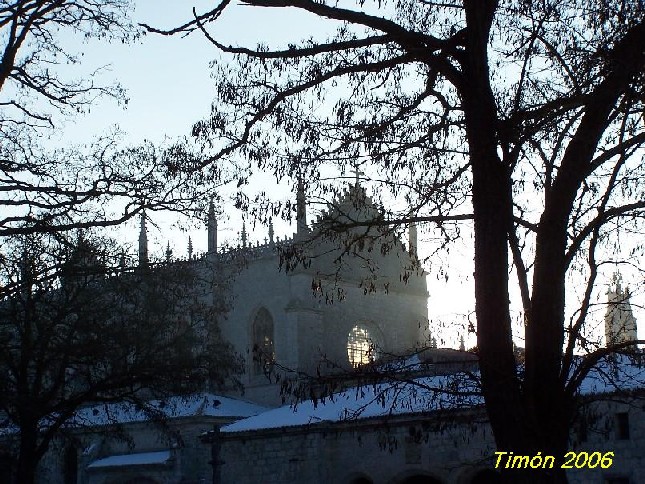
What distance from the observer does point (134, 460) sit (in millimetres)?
34094

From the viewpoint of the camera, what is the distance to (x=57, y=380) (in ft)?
64.0

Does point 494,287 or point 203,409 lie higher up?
point 494,287

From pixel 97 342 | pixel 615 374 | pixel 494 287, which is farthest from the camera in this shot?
pixel 97 342

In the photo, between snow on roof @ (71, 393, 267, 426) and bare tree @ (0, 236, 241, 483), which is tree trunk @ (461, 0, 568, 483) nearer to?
bare tree @ (0, 236, 241, 483)

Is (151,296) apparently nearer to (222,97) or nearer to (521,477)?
(222,97)

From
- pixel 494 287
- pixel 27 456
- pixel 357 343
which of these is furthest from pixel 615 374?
pixel 357 343

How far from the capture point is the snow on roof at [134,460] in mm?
32969

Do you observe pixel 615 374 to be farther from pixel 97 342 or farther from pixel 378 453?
pixel 378 453

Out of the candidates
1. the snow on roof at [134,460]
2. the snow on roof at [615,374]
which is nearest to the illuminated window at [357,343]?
the snow on roof at [134,460]

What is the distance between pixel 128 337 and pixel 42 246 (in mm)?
3613

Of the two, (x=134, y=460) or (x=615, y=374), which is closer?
(x=615, y=374)

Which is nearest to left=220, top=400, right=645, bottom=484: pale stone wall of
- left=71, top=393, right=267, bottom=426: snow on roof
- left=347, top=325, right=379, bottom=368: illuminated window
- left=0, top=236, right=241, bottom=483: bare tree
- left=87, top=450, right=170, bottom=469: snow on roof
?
left=0, top=236, right=241, bottom=483: bare tree

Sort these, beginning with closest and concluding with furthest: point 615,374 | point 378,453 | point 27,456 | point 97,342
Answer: point 615,374, point 97,342, point 27,456, point 378,453

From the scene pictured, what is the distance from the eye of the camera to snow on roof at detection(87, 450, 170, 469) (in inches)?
1298
